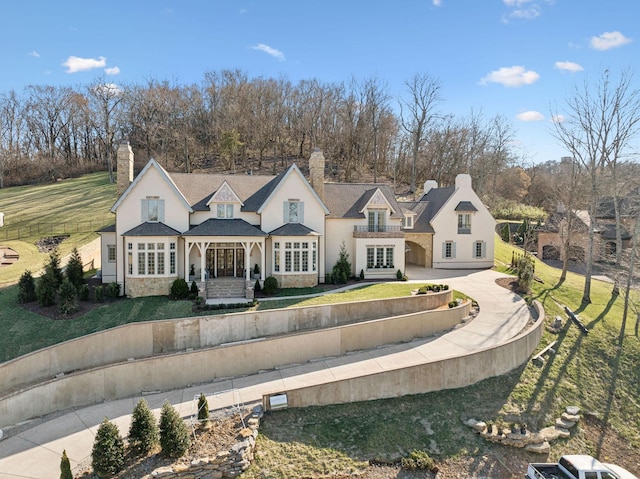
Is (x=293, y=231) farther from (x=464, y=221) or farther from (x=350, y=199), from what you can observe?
(x=464, y=221)

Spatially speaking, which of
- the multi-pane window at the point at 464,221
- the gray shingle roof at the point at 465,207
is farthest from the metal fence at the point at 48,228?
the multi-pane window at the point at 464,221

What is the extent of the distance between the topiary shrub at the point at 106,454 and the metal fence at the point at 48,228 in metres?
32.2

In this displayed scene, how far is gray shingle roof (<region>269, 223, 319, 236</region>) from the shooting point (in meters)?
25.2

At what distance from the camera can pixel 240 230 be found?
2475 centimetres

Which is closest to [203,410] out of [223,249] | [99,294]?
[99,294]

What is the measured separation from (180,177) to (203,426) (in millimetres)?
19558

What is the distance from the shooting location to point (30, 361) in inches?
603

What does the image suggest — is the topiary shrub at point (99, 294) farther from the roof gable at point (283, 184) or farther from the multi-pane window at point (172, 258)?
the roof gable at point (283, 184)

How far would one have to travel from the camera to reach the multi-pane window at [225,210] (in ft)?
85.5

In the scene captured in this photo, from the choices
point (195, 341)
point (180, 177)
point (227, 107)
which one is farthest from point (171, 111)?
point (195, 341)

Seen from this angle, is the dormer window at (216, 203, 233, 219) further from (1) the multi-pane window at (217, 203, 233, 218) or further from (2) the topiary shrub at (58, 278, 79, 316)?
(2) the topiary shrub at (58, 278, 79, 316)

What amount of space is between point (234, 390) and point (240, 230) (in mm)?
12098

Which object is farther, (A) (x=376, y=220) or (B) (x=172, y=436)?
(A) (x=376, y=220)

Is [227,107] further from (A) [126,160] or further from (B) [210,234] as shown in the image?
(B) [210,234]
